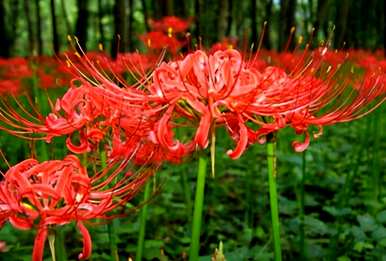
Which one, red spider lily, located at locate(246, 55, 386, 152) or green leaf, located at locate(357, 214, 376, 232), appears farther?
green leaf, located at locate(357, 214, 376, 232)

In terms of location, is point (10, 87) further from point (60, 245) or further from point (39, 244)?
point (39, 244)

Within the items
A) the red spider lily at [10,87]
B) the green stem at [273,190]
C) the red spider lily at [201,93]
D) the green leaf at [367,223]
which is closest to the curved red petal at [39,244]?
the red spider lily at [201,93]

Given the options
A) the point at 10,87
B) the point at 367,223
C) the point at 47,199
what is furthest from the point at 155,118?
the point at 10,87

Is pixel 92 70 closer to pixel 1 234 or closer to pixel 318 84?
pixel 318 84

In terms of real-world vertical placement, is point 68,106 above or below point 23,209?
above

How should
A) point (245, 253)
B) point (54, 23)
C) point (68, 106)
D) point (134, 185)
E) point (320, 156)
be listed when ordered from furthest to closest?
1. point (54, 23)
2. point (320, 156)
3. point (245, 253)
4. point (68, 106)
5. point (134, 185)

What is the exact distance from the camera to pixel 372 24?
15.8m

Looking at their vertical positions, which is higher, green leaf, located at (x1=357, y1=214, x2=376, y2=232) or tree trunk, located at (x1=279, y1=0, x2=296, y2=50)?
tree trunk, located at (x1=279, y1=0, x2=296, y2=50)

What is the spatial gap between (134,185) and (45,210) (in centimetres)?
22

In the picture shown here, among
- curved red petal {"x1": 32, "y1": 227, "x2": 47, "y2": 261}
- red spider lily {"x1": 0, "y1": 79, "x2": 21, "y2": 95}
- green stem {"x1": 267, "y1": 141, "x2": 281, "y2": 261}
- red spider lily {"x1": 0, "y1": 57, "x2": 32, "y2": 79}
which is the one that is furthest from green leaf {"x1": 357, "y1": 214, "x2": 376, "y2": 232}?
red spider lily {"x1": 0, "y1": 57, "x2": 32, "y2": 79}

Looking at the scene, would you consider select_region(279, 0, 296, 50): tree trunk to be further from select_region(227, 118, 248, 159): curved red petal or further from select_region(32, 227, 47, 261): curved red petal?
select_region(32, 227, 47, 261): curved red petal

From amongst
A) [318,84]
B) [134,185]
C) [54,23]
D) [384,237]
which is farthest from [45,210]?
[54,23]

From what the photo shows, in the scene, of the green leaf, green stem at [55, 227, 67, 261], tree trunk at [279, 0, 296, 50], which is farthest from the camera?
tree trunk at [279, 0, 296, 50]

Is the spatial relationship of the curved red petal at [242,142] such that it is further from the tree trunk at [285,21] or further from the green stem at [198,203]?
the tree trunk at [285,21]
